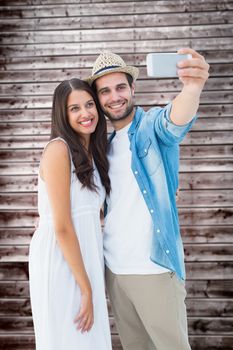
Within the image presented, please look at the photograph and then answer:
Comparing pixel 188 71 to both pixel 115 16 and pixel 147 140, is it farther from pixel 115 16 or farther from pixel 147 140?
pixel 115 16

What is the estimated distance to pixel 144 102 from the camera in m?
3.83

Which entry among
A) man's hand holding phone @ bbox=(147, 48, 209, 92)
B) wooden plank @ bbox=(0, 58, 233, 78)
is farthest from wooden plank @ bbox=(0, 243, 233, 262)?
man's hand holding phone @ bbox=(147, 48, 209, 92)

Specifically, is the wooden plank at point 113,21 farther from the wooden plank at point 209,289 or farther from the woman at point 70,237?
the wooden plank at point 209,289

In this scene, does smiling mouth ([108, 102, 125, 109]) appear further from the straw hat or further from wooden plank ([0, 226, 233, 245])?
wooden plank ([0, 226, 233, 245])

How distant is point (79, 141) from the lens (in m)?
2.24

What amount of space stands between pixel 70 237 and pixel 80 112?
0.60 meters

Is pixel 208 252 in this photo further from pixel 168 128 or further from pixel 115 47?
pixel 168 128

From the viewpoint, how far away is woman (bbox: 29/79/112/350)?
208cm

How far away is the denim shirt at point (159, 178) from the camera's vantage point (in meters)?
2.12

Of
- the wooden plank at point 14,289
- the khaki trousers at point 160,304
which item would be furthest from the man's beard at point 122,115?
the wooden plank at point 14,289

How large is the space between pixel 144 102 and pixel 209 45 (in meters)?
0.70

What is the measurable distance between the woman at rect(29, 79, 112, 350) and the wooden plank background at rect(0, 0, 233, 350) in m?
1.65

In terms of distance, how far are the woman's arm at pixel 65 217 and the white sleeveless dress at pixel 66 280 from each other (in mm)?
46


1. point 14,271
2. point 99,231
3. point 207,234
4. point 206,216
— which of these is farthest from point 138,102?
point 99,231
